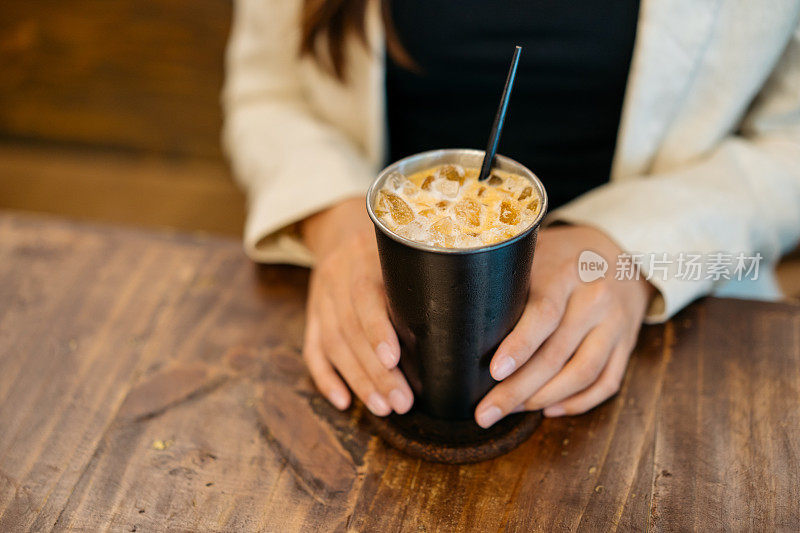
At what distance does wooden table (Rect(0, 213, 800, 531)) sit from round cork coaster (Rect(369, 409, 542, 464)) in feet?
0.05

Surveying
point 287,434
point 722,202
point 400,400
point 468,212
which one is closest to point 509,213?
point 468,212

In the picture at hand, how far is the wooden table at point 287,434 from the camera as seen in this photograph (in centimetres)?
74

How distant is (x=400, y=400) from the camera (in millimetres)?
A: 818

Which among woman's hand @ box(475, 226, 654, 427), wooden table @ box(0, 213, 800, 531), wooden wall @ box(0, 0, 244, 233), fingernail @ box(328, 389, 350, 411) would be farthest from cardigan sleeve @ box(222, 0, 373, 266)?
wooden wall @ box(0, 0, 244, 233)

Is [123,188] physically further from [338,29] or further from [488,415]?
[488,415]

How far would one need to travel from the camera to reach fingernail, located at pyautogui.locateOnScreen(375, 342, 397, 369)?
0.79 metres

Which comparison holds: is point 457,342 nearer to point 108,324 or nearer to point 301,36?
point 108,324

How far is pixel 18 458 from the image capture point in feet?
2.69

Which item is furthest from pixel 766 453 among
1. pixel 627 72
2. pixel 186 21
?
pixel 186 21

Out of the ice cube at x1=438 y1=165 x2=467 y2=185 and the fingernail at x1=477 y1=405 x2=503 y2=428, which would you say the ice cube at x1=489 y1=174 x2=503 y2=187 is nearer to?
the ice cube at x1=438 y1=165 x2=467 y2=185

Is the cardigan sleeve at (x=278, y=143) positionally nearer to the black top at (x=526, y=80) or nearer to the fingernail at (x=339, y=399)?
the black top at (x=526, y=80)

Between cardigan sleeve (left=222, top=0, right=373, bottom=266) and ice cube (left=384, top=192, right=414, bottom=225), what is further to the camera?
cardigan sleeve (left=222, top=0, right=373, bottom=266)

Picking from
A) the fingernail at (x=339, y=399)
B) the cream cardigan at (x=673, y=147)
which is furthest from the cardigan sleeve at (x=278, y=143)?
the fingernail at (x=339, y=399)

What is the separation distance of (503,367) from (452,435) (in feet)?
0.43
